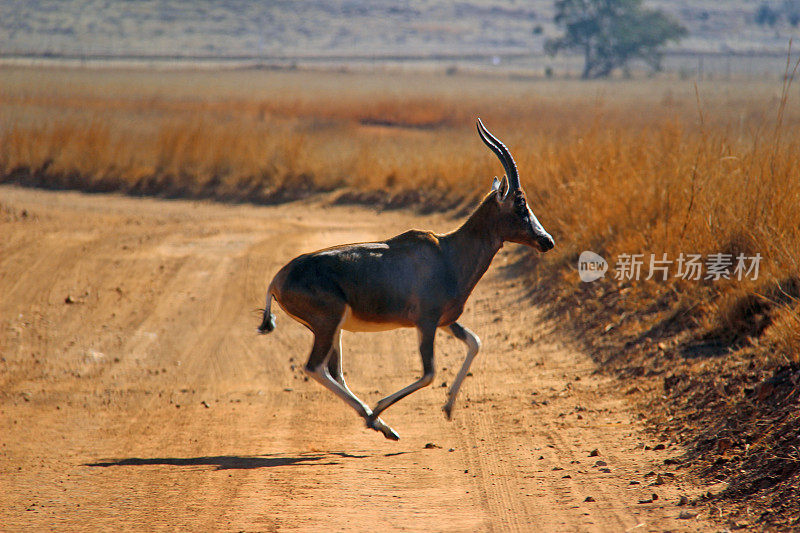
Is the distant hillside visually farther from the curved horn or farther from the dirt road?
the curved horn

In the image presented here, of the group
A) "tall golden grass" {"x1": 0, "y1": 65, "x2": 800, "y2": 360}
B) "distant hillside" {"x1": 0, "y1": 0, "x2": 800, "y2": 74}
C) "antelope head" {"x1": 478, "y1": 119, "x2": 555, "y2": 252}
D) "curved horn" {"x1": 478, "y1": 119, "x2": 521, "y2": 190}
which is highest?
"curved horn" {"x1": 478, "y1": 119, "x2": 521, "y2": 190}

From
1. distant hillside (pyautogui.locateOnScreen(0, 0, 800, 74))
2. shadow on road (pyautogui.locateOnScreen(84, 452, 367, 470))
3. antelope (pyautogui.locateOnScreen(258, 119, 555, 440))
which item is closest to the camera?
shadow on road (pyautogui.locateOnScreen(84, 452, 367, 470))

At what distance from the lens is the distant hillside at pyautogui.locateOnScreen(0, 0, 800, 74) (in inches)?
3113

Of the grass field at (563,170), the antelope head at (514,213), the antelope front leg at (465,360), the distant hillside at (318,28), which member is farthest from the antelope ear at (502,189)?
the distant hillside at (318,28)

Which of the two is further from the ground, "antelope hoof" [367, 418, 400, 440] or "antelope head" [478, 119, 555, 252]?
"antelope head" [478, 119, 555, 252]

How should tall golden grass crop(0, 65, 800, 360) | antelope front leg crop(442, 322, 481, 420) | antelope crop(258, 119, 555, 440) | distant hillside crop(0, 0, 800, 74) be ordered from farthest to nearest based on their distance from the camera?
distant hillside crop(0, 0, 800, 74) → tall golden grass crop(0, 65, 800, 360) → antelope front leg crop(442, 322, 481, 420) → antelope crop(258, 119, 555, 440)

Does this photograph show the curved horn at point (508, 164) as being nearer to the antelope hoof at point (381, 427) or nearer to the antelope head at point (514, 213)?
the antelope head at point (514, 213)

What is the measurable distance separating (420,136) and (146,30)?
62.9 m

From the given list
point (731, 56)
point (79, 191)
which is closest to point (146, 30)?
point (731, 56)

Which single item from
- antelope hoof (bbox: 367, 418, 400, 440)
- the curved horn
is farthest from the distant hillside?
antelope hoof (bbox: 367, 418, 400, 440)

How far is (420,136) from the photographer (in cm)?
3008

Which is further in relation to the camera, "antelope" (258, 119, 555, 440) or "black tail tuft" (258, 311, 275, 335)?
"black tail tuft" (258, 311, 275, 335)

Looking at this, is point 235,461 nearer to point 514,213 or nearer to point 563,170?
point 514,213

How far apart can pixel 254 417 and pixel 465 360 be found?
81.1 inches
